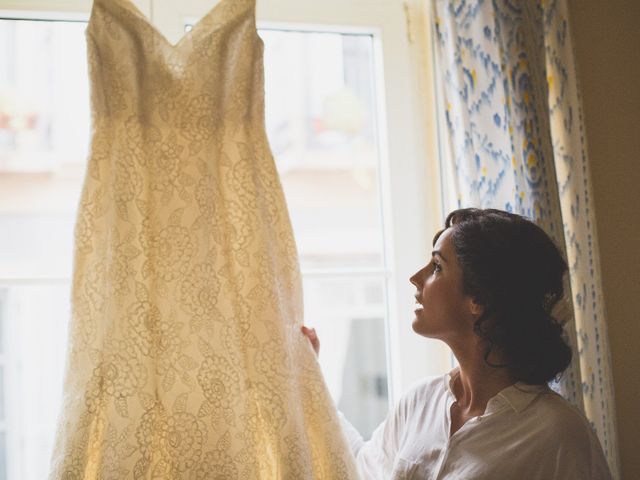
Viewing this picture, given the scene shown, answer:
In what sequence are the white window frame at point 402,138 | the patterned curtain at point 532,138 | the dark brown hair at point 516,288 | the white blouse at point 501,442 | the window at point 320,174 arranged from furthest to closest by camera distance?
the white window frame at point 402,138 → the window at point 320,174 → the patterned curtain at point 532,138 → the dark brown hair at point 516,288 → the white blouse at point 501,442

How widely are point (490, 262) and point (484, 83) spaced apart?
53cm

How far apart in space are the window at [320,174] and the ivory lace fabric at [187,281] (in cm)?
46

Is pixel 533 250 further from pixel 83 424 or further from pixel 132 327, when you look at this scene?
pixel 83 424

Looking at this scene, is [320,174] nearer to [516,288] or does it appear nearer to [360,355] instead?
[360,355]

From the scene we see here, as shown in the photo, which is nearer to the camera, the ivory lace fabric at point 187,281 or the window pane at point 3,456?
the ivory lace fabric at point 187,281

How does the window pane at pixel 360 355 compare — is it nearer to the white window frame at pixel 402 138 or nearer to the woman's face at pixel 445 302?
the white window frame at pixel 402 138

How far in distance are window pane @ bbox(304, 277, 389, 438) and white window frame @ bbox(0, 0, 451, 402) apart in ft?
0.11

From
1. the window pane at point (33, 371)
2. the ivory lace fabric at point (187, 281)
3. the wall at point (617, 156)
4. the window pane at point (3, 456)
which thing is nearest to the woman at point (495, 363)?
the ivory lace fabric at point (187, 281)

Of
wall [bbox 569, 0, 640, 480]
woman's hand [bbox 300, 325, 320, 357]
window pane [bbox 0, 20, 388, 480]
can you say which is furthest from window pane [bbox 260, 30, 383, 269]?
wall [bbox 569, 0, 640, 480]

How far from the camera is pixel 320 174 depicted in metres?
1.87

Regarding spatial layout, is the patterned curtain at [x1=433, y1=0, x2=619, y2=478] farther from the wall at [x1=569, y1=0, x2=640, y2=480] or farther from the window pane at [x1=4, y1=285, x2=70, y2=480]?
the window pane at [x1=4, y1=285, x2=70, y2=480]

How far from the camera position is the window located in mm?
1678

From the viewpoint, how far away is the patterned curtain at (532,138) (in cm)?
156

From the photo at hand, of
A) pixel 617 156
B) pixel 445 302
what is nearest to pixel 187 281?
pixel 445 302
